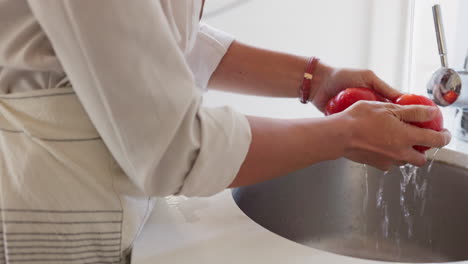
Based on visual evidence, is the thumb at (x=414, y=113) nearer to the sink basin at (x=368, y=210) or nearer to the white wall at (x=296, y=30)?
the sink basin at (x=368, y=210)

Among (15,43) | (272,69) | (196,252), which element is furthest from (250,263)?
(272,69)

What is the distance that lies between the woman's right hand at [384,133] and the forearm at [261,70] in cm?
24

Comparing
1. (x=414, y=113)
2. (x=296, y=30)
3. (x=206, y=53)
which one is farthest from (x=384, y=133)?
(x=296, y=30)

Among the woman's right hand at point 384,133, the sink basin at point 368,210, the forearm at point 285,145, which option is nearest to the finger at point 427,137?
the woman's right hand at point 384,133

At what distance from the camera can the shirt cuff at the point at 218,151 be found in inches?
17.2

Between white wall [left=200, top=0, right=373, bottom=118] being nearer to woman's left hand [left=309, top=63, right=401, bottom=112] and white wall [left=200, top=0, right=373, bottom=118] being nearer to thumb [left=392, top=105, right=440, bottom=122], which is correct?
woman's left hand [left=309, top=63, right=401, bottom=112]

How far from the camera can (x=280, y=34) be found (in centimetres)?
152

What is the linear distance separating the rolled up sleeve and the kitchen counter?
0.08 metres

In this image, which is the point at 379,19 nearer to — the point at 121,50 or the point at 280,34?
the point at 280,34

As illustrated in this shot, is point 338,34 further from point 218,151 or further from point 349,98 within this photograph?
point 218,151

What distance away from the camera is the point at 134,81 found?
40cm

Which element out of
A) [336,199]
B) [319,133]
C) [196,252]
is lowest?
[336,199]

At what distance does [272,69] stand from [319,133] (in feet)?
1.02

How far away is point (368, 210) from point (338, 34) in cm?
89
